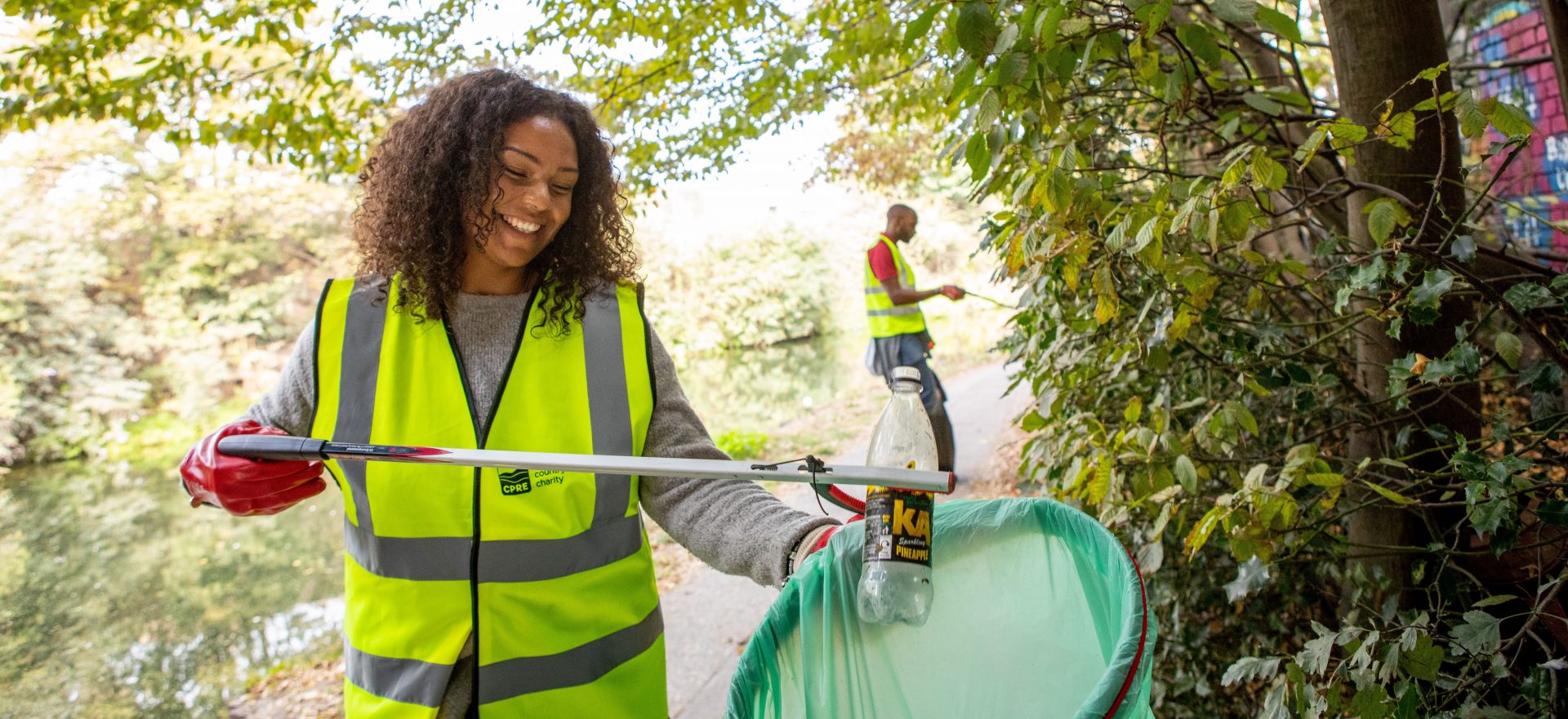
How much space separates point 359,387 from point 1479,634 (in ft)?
6.44

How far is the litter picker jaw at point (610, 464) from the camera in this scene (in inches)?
51.0

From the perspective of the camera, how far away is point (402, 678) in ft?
5.72

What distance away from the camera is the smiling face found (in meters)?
1.89

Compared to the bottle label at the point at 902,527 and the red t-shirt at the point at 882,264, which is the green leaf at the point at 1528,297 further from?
the red t-shirt at the point at 882,264

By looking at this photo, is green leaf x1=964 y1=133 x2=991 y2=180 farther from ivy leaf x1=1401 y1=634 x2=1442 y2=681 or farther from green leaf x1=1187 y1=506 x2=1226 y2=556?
ivy leaf x1=1401 y1=634 x2=1442 y2=681

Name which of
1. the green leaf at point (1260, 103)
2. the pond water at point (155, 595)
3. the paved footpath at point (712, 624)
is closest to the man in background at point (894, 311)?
the paved footpath at point (712, 624)

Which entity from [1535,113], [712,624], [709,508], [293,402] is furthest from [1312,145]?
[1535,113]

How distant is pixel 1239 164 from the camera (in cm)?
162

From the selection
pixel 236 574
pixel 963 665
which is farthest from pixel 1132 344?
pixel 236 574

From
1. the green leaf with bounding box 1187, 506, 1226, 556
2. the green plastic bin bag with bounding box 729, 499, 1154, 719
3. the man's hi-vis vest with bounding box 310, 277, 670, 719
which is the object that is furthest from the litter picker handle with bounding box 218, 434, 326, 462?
the green leaf with bounding box 1187, 506, 1226, 556

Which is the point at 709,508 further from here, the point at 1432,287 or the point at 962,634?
the point at 1432,287

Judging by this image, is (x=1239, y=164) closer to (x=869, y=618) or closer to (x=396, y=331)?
(x=869, y=618)

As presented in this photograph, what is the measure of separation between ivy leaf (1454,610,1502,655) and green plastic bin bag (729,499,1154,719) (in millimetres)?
871

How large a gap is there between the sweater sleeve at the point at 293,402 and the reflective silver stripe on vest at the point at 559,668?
1.91ft
